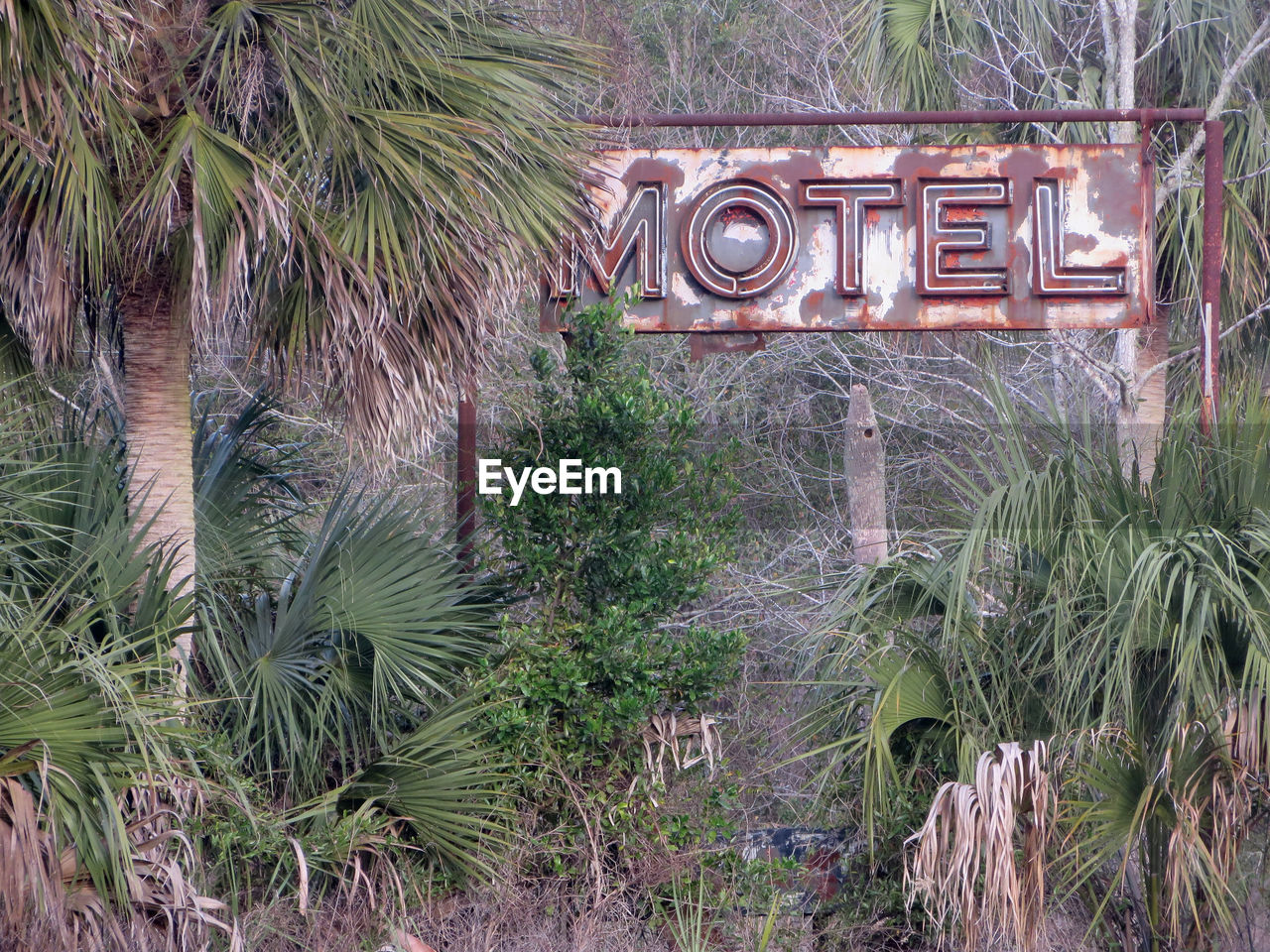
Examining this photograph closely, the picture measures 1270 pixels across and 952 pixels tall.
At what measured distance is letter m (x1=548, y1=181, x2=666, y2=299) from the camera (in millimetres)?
6207

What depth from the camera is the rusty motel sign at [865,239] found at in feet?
20.3

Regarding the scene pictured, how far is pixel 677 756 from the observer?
5.68m

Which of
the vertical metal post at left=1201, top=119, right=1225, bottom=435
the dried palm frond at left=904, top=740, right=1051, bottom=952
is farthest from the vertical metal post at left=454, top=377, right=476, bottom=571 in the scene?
the vertical metal post at left=1201, top=119, right=1225, bottom=435

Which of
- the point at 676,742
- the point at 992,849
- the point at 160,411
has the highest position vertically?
the point at 160,411

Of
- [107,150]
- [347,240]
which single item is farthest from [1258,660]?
[107,150]

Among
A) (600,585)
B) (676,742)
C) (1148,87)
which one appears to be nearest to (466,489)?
(600,585)

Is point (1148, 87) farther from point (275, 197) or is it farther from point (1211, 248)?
point (275, 197)

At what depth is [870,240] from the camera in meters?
6.27

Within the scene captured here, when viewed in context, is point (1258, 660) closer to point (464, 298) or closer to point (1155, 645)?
point (1155, 645)

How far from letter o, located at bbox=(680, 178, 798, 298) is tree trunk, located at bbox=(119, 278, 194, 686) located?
2.42 m

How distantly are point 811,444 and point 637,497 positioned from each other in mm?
8161

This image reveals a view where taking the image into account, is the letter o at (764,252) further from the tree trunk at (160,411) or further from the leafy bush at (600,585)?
the tree trunk at (160,411)

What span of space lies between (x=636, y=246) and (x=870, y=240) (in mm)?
1147

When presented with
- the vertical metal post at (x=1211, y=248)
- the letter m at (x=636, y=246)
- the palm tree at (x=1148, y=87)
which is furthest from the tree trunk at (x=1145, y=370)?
the letter m at (x=636, y=246)
